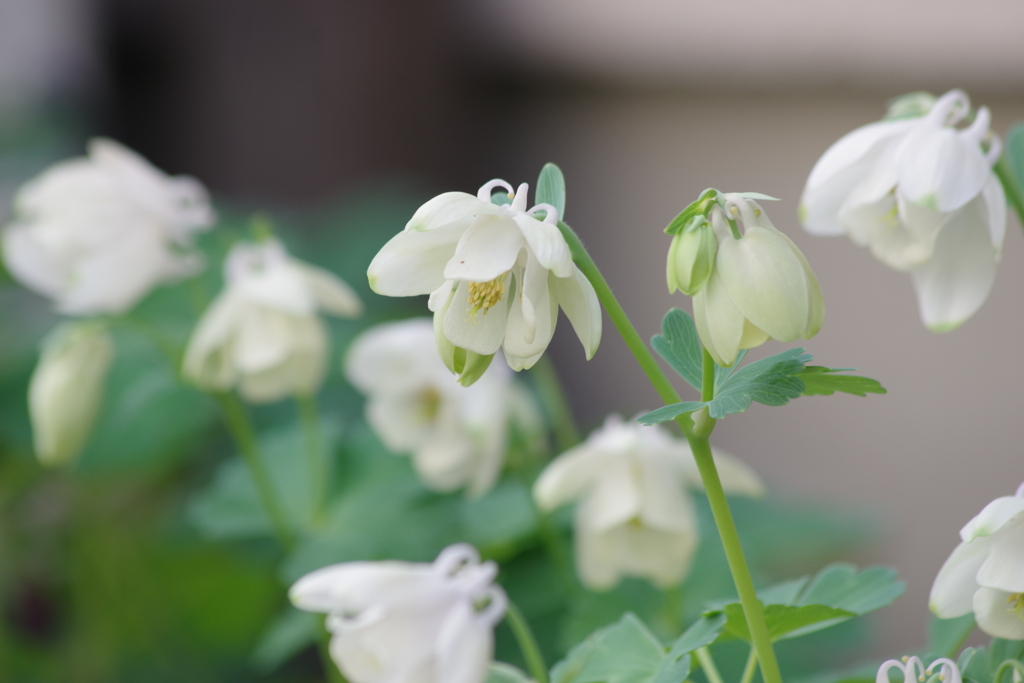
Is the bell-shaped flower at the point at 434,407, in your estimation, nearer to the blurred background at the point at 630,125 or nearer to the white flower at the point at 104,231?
the white flower at the point at 104,231

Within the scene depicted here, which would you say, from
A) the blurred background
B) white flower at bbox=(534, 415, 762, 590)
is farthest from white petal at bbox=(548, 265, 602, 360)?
the blurred background

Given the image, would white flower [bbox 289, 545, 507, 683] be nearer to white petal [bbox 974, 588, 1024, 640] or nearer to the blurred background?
white petal [bbox 974, 588, 1024, 640]

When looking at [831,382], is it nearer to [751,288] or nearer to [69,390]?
[751,288]

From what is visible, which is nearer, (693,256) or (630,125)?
(693,256)

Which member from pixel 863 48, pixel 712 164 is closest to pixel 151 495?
pixel 712 164

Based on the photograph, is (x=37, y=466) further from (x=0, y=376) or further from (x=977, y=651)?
(x=977, y=651)

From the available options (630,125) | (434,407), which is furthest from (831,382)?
(630,125)

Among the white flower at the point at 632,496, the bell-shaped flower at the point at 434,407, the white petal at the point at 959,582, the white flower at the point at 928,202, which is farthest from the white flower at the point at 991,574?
the bell-shaped flower at the point at 434,407
